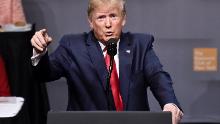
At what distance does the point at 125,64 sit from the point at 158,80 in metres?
0.20

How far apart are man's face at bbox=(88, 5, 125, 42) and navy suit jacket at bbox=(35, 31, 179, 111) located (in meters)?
0.10

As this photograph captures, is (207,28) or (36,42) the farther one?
(207,28)

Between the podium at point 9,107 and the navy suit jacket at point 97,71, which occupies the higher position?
the navy suit jacket at point 97,71

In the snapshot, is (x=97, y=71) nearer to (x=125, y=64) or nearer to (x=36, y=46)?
(x=125, y=64)

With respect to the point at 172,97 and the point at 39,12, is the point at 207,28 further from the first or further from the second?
the point at 172,97

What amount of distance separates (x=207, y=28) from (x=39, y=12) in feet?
4.75

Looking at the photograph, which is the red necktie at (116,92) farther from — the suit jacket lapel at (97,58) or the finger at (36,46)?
the finger at (36,46)

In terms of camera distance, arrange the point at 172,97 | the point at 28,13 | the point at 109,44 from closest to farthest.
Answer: the point at 109,44 → the point at 172,97 → the point at 28,13

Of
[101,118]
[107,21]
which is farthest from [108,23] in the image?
[101,118]

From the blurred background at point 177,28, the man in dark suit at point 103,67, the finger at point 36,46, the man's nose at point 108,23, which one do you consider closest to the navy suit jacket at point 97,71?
the man in dark suit at point 103,67

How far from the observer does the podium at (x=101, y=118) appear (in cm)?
178

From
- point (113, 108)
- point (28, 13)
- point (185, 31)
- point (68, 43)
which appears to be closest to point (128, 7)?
point (185, 31)

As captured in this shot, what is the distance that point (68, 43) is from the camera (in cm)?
265

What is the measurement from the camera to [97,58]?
2564 millimetres
